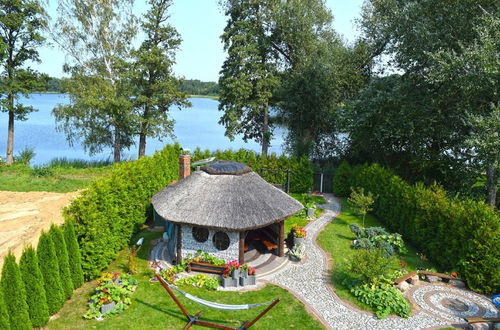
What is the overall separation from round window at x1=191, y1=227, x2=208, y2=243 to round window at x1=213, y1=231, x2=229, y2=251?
1.49 ft

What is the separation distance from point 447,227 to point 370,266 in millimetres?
5070

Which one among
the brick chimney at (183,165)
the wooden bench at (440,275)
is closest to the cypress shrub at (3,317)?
the brick chimney at (183,165)

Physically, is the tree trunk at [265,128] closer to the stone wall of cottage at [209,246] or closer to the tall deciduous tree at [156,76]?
the tall deciduous tree at [156,76]

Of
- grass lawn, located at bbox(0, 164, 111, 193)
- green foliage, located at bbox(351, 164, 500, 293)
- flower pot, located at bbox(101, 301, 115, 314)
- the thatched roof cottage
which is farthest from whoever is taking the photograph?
grass lawn, located at bbox(0, 164, 111, 193)

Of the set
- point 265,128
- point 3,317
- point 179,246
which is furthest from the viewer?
point 265,128

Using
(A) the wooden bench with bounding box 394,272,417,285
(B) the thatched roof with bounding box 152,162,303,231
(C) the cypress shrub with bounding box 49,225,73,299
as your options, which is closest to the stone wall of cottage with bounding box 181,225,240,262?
(B) the thatched roof with bounding box 152,162,303,231

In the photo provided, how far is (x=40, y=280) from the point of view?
11.2 m

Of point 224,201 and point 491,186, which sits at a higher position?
point 491,186

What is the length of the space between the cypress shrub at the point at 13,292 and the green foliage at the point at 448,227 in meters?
15.8

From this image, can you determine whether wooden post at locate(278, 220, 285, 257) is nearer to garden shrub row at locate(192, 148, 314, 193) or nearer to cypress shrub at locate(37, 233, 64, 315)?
cypress shrub at locate(37, 233, 64, 315)

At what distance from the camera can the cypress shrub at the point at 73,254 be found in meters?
13.0

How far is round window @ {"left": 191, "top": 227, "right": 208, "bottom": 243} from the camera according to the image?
15.7 metres

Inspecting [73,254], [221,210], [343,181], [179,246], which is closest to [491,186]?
[343,181]

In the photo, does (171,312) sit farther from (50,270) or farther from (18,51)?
(18,51)
